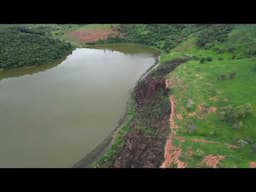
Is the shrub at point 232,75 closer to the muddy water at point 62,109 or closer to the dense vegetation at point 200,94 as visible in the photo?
the dense vegetation at point 200,94

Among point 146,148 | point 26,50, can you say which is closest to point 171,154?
point 146,148

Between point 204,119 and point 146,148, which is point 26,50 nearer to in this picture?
point 146,148

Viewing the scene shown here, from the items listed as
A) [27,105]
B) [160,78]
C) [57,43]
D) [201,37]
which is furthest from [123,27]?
[27,105]

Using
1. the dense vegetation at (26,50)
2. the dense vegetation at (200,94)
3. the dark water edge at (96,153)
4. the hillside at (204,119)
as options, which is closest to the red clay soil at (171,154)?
the hillside at (204,119)

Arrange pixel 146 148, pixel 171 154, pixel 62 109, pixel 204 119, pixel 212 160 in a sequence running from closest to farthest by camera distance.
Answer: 1. pixel 212 160
2. pixel 171 154
3. pixel 146 148
4. pixel 204 119
5. pixel 62 109
